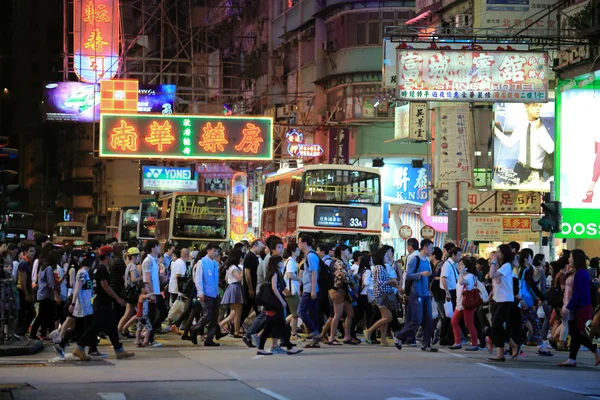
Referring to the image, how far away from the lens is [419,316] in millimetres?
16469

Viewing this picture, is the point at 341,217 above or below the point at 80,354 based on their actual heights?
above

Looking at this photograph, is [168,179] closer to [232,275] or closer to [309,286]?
[232,275]

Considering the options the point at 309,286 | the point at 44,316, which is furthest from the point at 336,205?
the point at 44,316

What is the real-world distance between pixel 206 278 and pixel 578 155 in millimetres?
13016

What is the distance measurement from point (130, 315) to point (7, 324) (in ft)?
8.66

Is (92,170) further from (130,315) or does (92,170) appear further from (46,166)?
(130,315)

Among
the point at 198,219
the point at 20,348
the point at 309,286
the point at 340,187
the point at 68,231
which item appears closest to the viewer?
the point at 20,348

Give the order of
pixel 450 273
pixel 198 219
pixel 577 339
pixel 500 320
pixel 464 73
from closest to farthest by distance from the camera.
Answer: pixel 577 339, pixel 500 320, pixel 450 273, pixel 464 73, pixel 198 219

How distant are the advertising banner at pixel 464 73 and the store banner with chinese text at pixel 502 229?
1004cm

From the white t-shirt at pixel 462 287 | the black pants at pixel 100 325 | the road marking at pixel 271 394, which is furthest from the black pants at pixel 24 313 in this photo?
the road marking at pixel 271 394

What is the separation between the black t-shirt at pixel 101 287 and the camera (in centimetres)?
1447

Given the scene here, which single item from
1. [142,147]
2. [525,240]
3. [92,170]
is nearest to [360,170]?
[525,240]

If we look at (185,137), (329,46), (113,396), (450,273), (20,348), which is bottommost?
(20,348)

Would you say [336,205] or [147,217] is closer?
[336,205]
